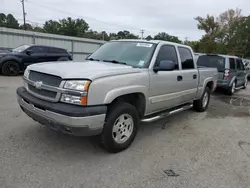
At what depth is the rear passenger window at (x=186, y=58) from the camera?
207 inches

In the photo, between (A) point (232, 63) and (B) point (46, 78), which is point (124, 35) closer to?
(A) point (232, 63)

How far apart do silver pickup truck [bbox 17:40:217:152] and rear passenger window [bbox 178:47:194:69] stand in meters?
0.03

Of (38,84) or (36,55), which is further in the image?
(36,55)

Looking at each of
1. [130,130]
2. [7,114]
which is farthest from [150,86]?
[7,114]

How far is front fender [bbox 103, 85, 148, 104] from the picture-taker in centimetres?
323

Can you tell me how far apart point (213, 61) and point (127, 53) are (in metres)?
6.35

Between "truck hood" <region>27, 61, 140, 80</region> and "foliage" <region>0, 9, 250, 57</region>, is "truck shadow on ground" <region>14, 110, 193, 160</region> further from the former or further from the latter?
"foliage" <region>0, 9, 250, 57</region>

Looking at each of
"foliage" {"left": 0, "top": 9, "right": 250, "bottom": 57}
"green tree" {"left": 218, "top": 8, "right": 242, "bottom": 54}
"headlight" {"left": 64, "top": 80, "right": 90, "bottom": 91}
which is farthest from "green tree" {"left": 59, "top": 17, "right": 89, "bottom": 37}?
"headlight" {"left": 64, "top": 80, "right": 90, "bottom": 91}

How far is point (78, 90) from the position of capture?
2.99 m

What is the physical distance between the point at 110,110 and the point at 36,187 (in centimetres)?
141

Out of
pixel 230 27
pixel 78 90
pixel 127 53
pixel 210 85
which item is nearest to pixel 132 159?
pixel 78 90

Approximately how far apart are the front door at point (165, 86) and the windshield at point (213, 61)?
5174 millimetres

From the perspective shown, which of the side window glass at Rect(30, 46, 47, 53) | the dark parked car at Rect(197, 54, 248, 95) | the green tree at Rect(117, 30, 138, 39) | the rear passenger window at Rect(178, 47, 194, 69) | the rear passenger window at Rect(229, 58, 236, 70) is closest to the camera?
the rear passenger window at Rect(178, 47, 194, 69)

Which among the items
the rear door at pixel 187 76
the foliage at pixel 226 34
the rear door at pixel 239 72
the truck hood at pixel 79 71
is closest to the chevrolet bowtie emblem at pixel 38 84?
the truck hood at pixel 79 71
